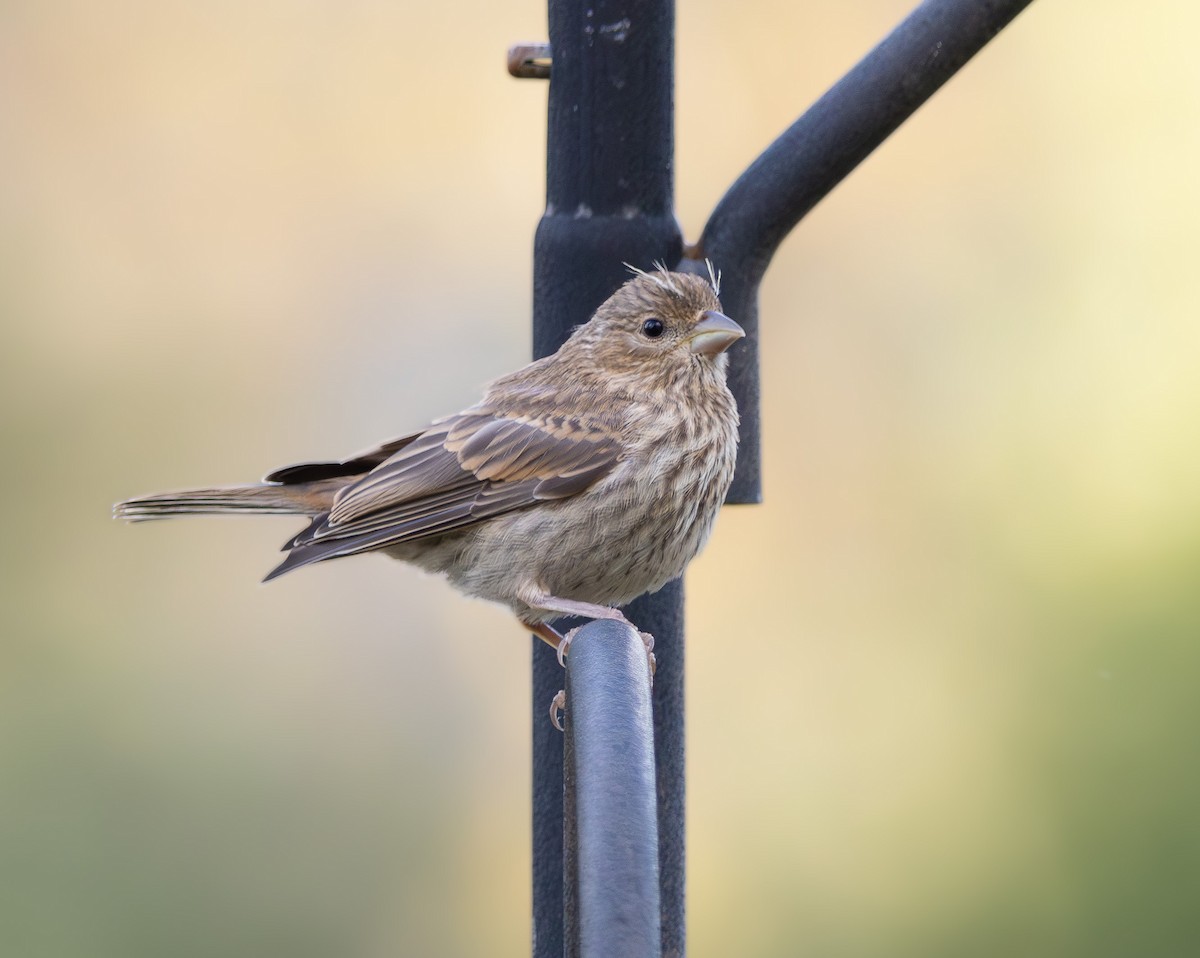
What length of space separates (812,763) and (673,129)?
292cm

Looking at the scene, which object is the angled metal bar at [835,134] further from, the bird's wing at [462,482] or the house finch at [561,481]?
the bird's wing at [462,482]

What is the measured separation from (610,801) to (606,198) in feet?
4.26

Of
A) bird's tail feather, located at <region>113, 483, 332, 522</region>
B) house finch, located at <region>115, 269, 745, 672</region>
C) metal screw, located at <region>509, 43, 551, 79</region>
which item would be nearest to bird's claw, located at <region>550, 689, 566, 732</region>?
house finch, located at <region>115, 269, 745, 672</region>

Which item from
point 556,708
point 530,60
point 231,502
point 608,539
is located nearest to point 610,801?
point 556,708

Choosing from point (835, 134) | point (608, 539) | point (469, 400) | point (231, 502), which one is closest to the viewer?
point (835, 134)

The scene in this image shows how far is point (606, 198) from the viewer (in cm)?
321

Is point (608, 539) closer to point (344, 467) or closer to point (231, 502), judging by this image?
point (344, 467)

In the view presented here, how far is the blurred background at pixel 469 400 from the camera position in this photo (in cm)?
560

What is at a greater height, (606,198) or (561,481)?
(606,198)

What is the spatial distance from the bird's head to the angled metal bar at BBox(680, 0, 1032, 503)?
36cm

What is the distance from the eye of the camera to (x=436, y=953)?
5.74m

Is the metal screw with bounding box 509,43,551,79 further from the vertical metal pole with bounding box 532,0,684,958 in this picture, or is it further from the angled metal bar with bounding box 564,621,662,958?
the angled metal bar with bounding box 564,621,662,958

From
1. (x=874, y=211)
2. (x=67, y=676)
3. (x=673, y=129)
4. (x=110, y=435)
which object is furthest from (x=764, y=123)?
(x=673, y=129)

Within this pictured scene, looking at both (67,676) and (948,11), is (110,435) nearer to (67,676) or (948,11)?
(67,676)
